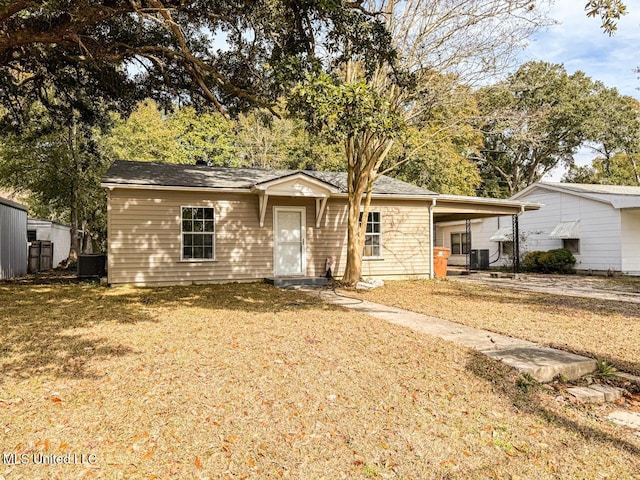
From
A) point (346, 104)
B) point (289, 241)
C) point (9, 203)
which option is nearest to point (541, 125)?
point (289, 241)

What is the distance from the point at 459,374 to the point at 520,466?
1.39 metres

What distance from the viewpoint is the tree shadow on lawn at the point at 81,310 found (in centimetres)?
422

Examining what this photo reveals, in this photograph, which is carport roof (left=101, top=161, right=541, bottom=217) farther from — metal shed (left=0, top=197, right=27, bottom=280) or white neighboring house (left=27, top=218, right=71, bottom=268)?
white neighboring house (left=27, top=218, right=71, bottom=268)

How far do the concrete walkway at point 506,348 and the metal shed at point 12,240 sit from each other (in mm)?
12249

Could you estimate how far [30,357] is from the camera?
427 cm

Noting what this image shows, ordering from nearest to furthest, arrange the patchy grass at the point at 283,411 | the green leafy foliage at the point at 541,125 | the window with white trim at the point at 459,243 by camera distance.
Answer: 1. the patchy grass at the point at 283,411
2. the green leafy foliage at the point at 541,125
3. the window with white trim at the point at 459,243

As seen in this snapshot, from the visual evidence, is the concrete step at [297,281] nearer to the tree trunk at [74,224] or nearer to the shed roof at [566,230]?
the tree trunk at [74,224]

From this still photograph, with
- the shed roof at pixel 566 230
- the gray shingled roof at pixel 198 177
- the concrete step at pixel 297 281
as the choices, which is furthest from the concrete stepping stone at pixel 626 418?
the shed roof at pixel 566 230

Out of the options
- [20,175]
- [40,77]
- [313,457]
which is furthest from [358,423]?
[20,175]

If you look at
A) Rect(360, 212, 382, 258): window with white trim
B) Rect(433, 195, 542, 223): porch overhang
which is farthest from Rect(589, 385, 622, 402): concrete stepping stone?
Rect(433, 195, 542, 223): porch overhang

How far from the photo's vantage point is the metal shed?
13.3 m

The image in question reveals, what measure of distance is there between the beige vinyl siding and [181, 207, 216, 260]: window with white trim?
14cm

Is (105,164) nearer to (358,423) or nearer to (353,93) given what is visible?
(353,93)

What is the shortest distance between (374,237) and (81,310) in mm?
8696
